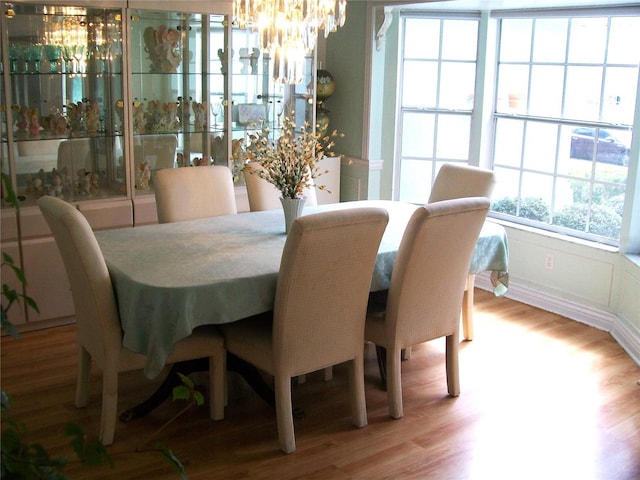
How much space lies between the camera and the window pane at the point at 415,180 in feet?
19.4

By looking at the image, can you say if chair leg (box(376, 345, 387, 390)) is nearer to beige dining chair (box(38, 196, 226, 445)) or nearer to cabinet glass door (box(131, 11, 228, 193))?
beige dining chair (box(38, 196, 226, 445))

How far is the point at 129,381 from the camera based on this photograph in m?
3.89

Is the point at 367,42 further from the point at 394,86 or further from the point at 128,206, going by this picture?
the point at 128,206

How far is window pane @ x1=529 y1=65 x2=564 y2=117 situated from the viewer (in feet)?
16.9

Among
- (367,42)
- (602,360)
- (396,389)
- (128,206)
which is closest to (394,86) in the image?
(367,42)

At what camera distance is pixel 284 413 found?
3166 millimetres

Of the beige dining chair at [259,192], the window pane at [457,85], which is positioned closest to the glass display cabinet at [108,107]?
A: the beige dining chair at [259,192]

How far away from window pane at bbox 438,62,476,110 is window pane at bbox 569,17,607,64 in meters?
0.77

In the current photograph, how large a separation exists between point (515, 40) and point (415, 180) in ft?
4.11

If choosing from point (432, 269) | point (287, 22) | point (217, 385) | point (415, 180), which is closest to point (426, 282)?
point (432, 269)

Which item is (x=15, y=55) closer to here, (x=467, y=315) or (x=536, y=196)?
(x=467, y=315)

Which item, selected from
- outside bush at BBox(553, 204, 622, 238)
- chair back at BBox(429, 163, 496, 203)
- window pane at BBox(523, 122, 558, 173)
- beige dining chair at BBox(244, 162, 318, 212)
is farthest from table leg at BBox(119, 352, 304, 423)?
window pane at BBox(523, 122, 558, 173)

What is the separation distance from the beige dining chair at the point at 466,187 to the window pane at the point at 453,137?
3.77ft

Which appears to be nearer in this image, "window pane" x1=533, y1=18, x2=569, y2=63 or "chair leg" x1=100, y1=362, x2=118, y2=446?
"chair leg" x1=100, y1=362, x2=118, y2=446
